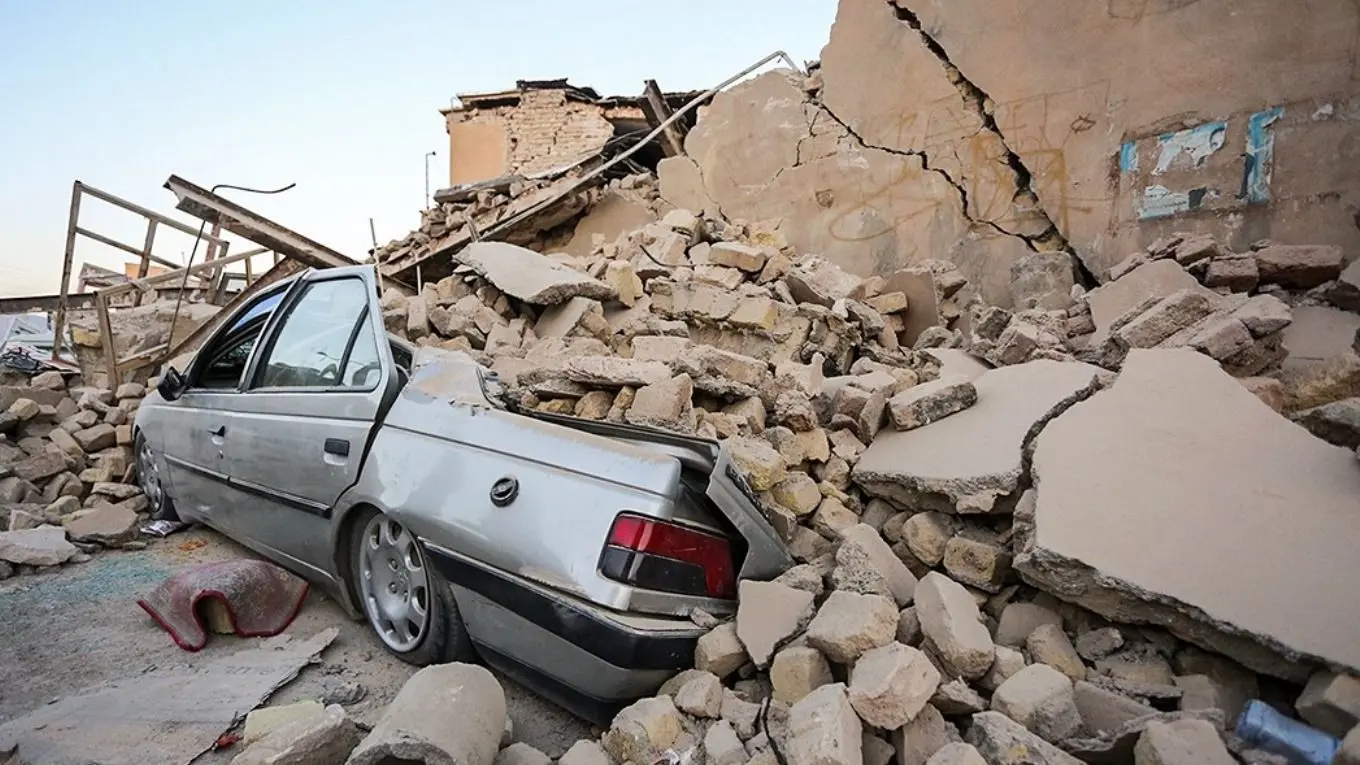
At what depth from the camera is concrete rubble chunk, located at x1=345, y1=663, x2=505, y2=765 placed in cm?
155

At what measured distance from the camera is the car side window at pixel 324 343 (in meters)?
2.92

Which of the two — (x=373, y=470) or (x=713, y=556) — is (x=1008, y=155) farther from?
(x=373, y=470)

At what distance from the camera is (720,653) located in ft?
6.28

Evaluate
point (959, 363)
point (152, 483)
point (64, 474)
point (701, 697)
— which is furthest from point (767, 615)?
point (64, 474)

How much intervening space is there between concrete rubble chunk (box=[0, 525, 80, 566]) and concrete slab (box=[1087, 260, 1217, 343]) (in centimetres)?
582

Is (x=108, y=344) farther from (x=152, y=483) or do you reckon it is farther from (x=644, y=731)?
(x=644, y=731)

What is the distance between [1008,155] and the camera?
18.5 ft

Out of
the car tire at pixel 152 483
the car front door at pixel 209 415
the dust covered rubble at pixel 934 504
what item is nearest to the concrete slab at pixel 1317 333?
the dust covered rubble at pixel 934 504

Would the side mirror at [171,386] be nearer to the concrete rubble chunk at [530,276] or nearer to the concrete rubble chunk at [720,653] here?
the concrete rubble chunk at [530,276]

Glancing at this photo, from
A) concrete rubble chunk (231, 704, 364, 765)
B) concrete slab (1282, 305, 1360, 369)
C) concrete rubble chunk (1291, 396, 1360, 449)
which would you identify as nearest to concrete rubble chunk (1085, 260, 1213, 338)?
concrete slab (1282, 305, 1360, 369)

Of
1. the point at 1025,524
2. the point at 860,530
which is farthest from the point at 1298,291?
the point at 860,530

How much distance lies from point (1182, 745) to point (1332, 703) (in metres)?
0.40

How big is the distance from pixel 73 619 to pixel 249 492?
92cm

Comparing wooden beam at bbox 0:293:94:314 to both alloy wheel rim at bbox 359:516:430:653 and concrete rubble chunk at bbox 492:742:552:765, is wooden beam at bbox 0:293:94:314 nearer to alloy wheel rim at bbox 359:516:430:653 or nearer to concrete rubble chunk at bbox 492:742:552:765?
alloy wheel rim at bbox 359:516:430:653
